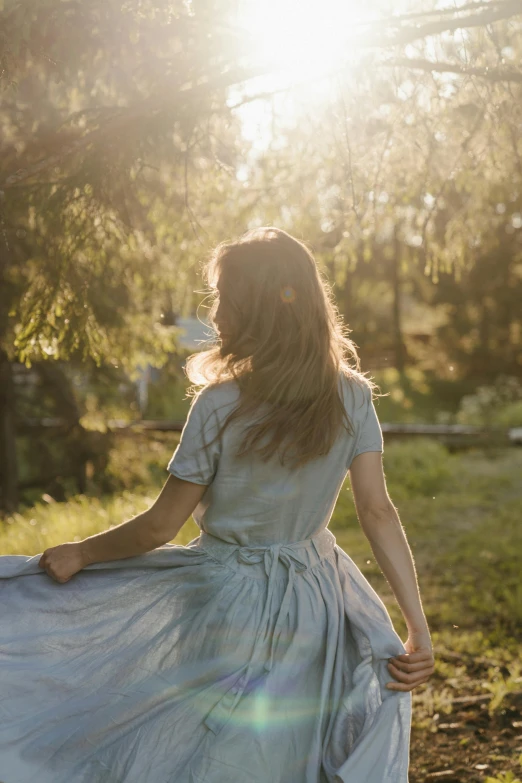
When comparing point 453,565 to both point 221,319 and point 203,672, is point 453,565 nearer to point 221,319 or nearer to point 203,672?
point 203,672

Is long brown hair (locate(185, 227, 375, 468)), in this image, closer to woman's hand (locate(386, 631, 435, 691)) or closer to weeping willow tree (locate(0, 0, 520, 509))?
woman's hand (locate(386, 631, 435, 691))

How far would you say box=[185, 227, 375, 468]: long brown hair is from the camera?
8.31ft

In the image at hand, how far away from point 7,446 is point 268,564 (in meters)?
11.6

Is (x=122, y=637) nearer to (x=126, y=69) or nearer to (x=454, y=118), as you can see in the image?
(x=126, y=69)

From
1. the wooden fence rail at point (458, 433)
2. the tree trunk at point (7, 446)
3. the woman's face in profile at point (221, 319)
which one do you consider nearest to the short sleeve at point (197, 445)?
the woman's face in profile at point (221, 319)

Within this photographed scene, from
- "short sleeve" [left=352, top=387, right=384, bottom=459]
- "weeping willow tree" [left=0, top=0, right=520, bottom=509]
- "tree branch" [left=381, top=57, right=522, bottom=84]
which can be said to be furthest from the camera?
"tree branch" [left=381, top=57, right=522, bottom=84]

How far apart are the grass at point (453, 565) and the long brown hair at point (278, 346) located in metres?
2.26

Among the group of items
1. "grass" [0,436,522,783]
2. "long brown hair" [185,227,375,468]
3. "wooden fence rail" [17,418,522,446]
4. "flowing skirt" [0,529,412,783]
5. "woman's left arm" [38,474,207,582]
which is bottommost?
"wooden fence rail" [17,418,522,446]

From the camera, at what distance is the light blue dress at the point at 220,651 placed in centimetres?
255

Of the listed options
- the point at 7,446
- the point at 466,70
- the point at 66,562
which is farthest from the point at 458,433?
the point at 66,562

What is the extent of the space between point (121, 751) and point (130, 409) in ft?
32.6

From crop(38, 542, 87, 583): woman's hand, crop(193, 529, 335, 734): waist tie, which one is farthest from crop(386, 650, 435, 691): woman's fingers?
crop(38, 542, 87, 583): woman's hand

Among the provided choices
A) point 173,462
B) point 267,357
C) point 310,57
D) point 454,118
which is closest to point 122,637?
point 173,462

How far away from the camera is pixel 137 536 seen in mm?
2672
